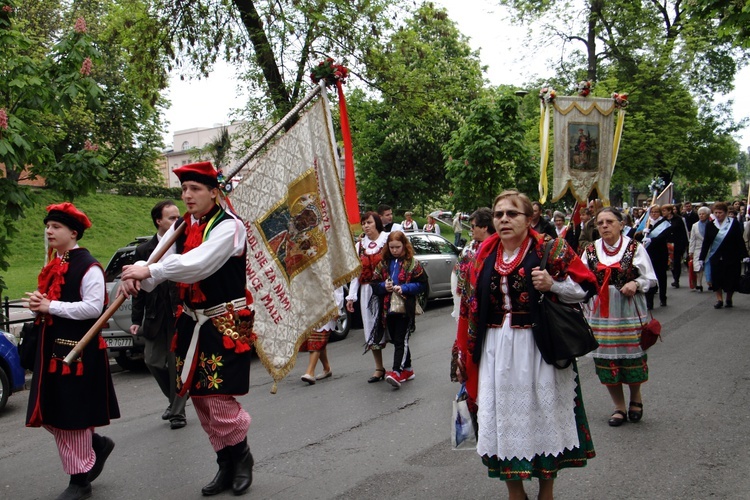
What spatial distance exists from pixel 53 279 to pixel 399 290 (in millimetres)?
3890

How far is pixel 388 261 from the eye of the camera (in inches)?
328

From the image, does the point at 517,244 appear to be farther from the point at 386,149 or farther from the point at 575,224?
the point at 386,149

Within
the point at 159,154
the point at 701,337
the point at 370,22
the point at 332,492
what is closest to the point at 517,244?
the point at 332,492

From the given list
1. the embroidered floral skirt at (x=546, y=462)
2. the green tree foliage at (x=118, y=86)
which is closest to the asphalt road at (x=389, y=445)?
the embroidered floral skirt at (x=546, y=462)

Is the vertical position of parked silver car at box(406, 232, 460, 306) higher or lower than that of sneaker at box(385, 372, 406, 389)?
higher

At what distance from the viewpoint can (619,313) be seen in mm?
6473

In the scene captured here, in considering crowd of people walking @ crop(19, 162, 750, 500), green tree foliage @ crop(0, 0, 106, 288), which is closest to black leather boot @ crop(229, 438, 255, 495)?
crowd of people walking @ crop(19, 162, 750, 500)

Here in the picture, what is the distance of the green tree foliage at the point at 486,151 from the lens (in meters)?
17.8

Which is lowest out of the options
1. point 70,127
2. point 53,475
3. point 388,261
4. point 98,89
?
point 53,475

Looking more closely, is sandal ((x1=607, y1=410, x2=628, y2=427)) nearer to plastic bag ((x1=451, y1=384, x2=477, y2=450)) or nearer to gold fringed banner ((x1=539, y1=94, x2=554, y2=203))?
plastic bag ((x1=451, y1=384, x2=477, y2=450))

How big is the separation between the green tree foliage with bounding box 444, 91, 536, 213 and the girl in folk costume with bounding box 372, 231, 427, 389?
985cm

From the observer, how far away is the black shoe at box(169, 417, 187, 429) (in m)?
6.75

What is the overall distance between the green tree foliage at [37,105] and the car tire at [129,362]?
2107 mm

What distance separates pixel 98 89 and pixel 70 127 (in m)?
25.7
